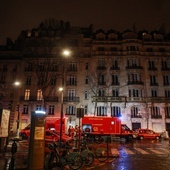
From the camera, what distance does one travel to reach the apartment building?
42281 mm

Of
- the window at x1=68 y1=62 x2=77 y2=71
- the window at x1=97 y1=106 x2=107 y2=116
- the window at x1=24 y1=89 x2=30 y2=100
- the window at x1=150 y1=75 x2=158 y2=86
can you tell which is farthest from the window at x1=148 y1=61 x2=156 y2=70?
the window at x1=24 y1=89 x2=30 y2=100

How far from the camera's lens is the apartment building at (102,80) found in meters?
42.3

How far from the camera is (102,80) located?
44.6 metres

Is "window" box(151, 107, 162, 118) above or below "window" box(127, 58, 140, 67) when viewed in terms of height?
below

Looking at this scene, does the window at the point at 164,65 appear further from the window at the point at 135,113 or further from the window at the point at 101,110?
the window at the point at 101,110

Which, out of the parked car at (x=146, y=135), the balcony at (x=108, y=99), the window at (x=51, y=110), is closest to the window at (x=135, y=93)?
the balcony at (x=108, y=99)

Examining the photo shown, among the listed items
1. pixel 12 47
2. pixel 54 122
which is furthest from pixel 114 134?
pixel 12 47

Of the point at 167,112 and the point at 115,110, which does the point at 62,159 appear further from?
the point at 167,112

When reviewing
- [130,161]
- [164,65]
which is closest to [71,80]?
[164,65]

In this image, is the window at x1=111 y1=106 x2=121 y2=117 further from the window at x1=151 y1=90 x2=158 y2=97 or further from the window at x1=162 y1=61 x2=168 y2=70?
the window at x1=162 y1=61 x2=168 y2=70

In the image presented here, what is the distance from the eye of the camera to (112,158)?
1312cm

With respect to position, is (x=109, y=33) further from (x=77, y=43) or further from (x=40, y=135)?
(x=40, y=135)

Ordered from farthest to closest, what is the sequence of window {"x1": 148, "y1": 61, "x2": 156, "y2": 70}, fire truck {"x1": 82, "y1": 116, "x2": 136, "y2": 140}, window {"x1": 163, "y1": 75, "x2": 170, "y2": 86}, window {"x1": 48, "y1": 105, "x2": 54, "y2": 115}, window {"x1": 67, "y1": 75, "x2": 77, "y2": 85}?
1. window {"x1": 148, "y1": 61, "x2": 156, "y2": 70}
2. window {"x1": 67, "y1": 75, "x2": 77, "y2": 85}
3. window {"x1": 163, "y1": 75, "x2": 170, "y2": 86}
4. window {"x1": 48, "y1": 105, "x2": 54, "y2": 115}
5. fire truck {"x1": 82, "y1": 116, "x2": 136, "y2": 140}

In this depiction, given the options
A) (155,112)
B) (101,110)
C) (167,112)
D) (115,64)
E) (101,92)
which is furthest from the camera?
(115,64)
